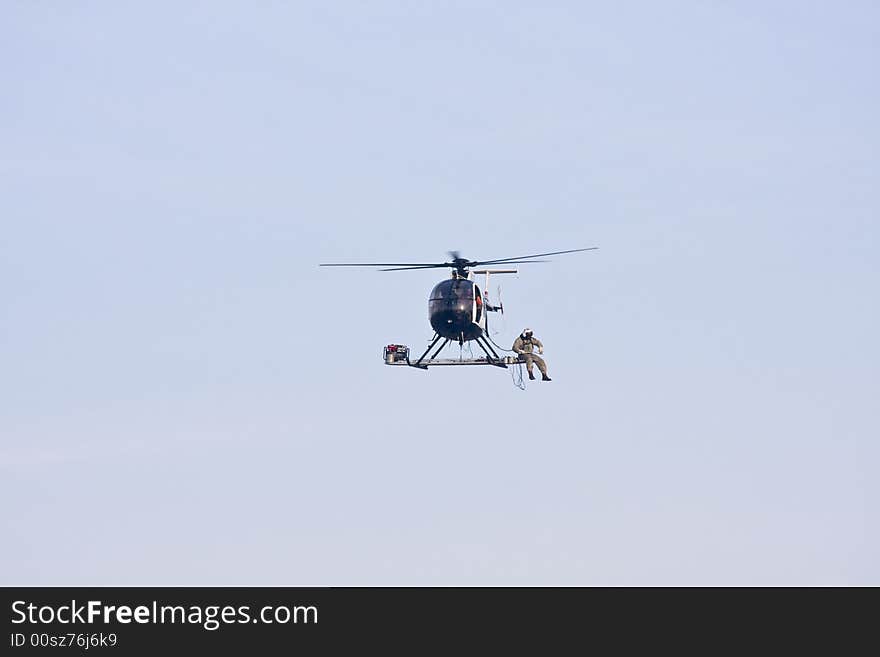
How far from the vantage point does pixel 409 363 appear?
15525cm
